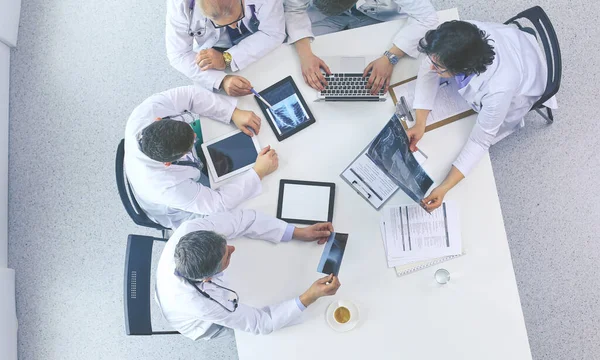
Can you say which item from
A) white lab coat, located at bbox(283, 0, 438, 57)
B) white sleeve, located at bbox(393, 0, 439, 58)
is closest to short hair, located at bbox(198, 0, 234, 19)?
white lab coat, located at bbox(283, 0, 438, 57)

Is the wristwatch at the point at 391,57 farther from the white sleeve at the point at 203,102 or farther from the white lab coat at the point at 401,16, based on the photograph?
the white sleeve at the point at 203,102

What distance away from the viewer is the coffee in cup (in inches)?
69.4

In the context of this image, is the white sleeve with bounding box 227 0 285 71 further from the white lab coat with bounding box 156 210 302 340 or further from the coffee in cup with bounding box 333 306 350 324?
the coffee in cup with bounding box 333 306 350 324

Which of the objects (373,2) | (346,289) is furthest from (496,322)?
(373,2)

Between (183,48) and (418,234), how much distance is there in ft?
3.96

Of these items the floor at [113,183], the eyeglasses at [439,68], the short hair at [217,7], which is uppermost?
the short hair at [217,7]

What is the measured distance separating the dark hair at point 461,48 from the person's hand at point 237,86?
70 centimetres

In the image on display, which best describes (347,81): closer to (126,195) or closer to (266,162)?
(266,162)

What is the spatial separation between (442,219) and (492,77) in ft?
1.80

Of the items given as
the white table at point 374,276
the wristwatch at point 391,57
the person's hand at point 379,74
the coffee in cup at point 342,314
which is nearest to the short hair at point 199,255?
the white table at point 374,276

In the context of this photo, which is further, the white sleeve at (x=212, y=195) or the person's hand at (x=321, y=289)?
the white sleeve at (x=212, y=195)

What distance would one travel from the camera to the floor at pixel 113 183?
244 centimetres

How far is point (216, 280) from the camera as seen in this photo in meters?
1.74

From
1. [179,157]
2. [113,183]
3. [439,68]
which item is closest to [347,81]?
[439,68]
